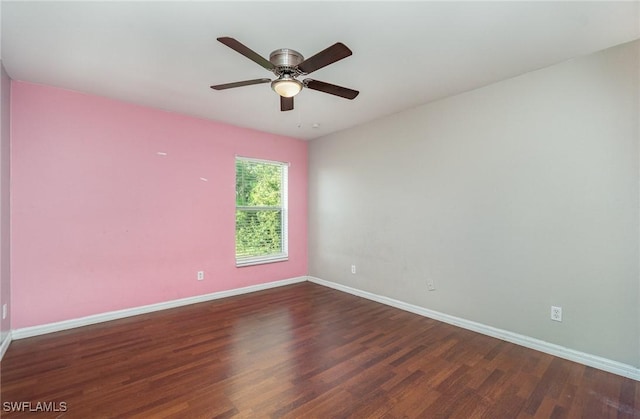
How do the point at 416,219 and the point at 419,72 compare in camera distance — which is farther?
the point at 416,219

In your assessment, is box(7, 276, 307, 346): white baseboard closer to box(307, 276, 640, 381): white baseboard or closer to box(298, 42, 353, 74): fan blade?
box(307, 276, 640, 381): white baseboard

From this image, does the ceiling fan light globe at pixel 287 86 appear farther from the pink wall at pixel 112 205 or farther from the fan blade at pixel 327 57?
the pink wall at pixel 112 205

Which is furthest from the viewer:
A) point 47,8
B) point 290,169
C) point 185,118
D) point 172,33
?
point 290,169

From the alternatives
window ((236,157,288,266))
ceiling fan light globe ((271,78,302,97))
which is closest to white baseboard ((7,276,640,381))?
window ((236,157,288,266))

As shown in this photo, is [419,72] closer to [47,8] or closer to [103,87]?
[47,8]

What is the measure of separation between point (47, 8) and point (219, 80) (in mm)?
1197

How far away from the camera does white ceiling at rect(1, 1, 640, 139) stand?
178 centimetres

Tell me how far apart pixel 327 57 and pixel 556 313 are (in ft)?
9.16

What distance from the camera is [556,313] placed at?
8.00 ft

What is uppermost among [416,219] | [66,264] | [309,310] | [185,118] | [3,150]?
[185,118]

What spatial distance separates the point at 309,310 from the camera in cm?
351

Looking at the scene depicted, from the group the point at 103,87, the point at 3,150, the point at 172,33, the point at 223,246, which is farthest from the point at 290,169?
the point at 3,150

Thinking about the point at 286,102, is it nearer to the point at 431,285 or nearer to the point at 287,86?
the point at 287,86

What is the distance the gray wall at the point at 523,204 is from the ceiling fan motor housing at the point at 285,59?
1273 mm
